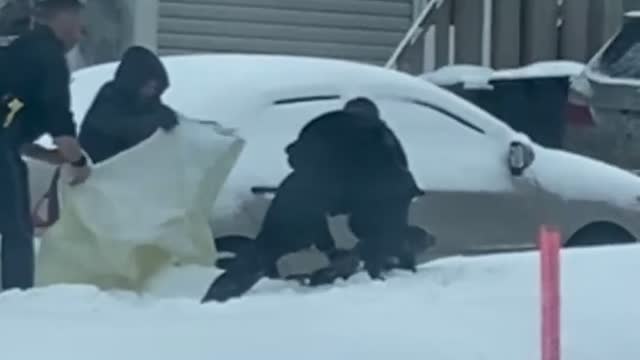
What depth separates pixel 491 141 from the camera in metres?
12.0

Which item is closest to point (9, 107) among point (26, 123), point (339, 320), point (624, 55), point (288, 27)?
point (26, 123)

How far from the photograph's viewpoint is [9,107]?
9.32 metres

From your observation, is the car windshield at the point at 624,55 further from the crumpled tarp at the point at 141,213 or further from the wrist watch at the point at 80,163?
the wrist watch at the point at 80,163

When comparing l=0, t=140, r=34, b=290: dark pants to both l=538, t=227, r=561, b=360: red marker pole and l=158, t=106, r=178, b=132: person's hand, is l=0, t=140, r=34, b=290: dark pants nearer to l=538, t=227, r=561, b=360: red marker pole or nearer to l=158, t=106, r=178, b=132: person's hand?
l=158, t=106, r=178, b=132: person's hand

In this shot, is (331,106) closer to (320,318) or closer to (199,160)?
(199,160)

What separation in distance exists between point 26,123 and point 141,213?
2.14 feet

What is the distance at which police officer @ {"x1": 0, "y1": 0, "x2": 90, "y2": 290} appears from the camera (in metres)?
9.20

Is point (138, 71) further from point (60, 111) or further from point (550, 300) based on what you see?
point (550, 300)

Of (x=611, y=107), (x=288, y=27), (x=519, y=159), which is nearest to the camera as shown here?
(x=519, y=159)

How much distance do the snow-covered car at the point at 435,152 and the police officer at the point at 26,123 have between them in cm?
166

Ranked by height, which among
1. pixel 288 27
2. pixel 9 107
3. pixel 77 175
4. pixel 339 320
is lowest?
pixel 288 27

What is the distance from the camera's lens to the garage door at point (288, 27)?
20.1 m

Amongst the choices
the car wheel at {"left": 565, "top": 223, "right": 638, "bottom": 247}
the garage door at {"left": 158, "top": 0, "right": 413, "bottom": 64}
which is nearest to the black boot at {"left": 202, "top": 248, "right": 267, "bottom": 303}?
the car wheel at {"left": 565, "top": 223, "right": 638, "bottom": 247}

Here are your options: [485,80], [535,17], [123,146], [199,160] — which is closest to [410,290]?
[199,160]
